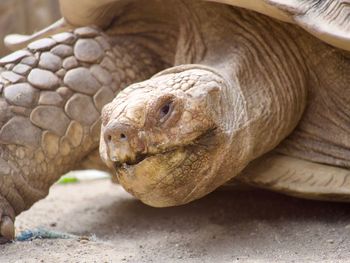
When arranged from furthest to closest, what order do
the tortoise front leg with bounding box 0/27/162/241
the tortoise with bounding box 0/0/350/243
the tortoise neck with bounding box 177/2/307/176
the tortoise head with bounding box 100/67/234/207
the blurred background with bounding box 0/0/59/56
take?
the blurred background with bounding box 0/0/59/56, the tortoise front leg with bounding box 0/27/162/241, the tortoise neck with bounding box 177/2/307/176, the tortoise with bounding box 0/0/350/243, the tortoise head with bounding box 100/67/234/207

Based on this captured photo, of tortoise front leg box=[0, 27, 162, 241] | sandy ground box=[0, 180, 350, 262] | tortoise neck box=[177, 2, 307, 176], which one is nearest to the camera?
sandy ground box=[0, 180, 350, 262]

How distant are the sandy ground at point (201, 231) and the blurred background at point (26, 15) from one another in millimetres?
3454

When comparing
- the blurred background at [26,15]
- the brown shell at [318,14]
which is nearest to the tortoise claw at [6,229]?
the brown shell at [318,14]

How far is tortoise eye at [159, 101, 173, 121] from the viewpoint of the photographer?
227 centimetres

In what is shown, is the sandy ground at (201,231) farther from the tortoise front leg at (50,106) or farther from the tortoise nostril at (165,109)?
the tortoise nostril at (165,109)

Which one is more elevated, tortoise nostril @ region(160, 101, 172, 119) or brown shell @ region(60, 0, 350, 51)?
brown shell @ region(60, 0, 350, 51)

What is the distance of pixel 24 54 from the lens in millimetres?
3094

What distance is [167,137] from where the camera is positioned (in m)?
2.26

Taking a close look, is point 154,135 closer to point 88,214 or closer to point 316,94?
point 316,94

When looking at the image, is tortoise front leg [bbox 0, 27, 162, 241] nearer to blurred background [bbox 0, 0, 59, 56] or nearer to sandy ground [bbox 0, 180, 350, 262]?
sandy ground [bbox 0, 180, 350, 262]

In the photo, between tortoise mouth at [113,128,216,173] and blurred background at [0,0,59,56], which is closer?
tortoise mouth at [113,128,216,173]

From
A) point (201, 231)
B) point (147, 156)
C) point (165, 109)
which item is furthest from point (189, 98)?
point (201, 231)

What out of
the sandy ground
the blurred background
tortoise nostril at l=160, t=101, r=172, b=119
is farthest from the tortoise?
the blurred background

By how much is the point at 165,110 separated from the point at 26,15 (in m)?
4.95
